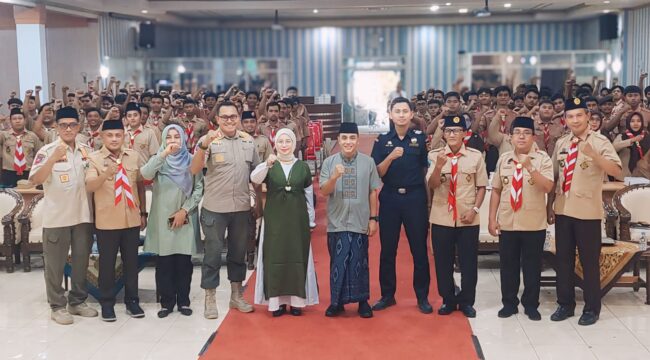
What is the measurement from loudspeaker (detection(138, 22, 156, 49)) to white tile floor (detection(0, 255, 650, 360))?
15923mm

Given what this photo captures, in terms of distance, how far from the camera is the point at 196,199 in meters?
6.53

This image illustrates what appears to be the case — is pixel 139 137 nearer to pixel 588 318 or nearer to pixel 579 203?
pixel 579 203

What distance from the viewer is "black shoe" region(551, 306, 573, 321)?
6332 mm

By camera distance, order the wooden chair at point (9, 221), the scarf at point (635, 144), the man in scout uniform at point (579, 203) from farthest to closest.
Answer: the scarf at point (635, 144) < the wooden chair at point (9, 221) < the man in scout uniform at point (579, 203)

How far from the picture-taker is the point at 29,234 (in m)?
8.13

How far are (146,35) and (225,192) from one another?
665 inches

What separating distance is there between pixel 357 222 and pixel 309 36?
2029cm

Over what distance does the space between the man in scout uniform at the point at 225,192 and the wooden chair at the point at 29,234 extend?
8.34ft

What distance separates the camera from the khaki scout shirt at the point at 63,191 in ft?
20.5

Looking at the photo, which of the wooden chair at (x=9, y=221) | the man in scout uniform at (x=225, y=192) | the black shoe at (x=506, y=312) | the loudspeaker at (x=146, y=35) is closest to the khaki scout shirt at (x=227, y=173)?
the man in scout uniform at (x=225, y=192)

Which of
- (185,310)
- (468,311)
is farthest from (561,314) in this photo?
(185,310)

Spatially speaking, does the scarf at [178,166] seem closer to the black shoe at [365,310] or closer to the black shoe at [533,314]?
the black shoe at [365,310]

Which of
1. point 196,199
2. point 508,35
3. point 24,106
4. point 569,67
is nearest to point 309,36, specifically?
point 508,35

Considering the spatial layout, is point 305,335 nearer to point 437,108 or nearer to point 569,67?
point 437,108
